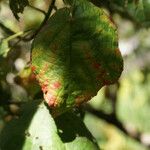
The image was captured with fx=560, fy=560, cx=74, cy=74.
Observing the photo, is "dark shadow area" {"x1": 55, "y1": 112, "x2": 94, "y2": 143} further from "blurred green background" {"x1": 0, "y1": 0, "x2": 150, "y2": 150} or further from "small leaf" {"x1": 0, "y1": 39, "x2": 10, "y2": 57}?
"small leaf" {"x1": 0, "y1": 39, "x2": 10, "y2": 57}

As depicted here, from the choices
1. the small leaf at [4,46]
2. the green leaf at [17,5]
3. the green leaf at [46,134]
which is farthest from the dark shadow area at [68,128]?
the small leaf at [4,46]

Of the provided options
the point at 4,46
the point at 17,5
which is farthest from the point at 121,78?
the point at 17,5

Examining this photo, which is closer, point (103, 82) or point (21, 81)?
point (103, 82)

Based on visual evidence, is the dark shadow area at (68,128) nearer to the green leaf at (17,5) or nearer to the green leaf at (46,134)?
the green leaf at (46,134)

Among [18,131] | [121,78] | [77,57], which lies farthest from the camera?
[121,78]

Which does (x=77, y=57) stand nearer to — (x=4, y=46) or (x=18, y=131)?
(x=18, y=131)

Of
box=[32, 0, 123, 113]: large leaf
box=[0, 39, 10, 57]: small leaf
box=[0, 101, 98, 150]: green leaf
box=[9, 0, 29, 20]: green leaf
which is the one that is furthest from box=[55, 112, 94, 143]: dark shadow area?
box=[0, 39, 10, 57]: small leaf

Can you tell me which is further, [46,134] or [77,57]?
[46,134]

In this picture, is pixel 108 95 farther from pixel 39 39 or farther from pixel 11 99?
pixel 39 39

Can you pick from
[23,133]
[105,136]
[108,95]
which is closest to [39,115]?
[23,133]
